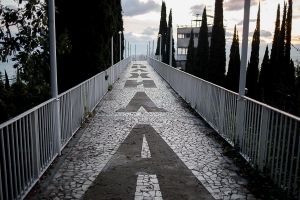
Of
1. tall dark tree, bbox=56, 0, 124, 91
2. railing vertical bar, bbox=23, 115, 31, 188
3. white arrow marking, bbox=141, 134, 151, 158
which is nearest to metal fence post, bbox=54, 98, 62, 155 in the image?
railing vertical bar, bbox=23, 115, 31, 188

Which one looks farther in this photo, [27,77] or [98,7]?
[98,7]

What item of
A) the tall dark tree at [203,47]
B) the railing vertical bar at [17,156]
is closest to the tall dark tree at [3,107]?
Result: the railing vertical bar at [17,156]

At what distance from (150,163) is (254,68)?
34736 mm

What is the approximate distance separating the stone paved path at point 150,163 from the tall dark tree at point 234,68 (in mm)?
24415

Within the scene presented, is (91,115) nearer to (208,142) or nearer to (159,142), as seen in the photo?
(159,142)

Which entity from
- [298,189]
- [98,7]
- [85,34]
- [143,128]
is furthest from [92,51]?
[298,189]

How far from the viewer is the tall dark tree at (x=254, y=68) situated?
35.6 meters

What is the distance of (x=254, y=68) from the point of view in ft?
127

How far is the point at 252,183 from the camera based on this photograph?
18.5ft

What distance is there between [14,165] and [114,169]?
7.26 ft

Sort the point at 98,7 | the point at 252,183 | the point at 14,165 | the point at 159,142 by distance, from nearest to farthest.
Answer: the point at 14,165 < the point at 252,183 < the point at 159,142 < the point at 98,7

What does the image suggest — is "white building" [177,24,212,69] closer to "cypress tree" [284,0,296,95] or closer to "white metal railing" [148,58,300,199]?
"cypress tree" [284,0,296,95]

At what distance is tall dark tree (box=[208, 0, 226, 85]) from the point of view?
32.3 metres

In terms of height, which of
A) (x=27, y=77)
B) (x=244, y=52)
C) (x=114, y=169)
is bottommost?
(x=114, y=169)
